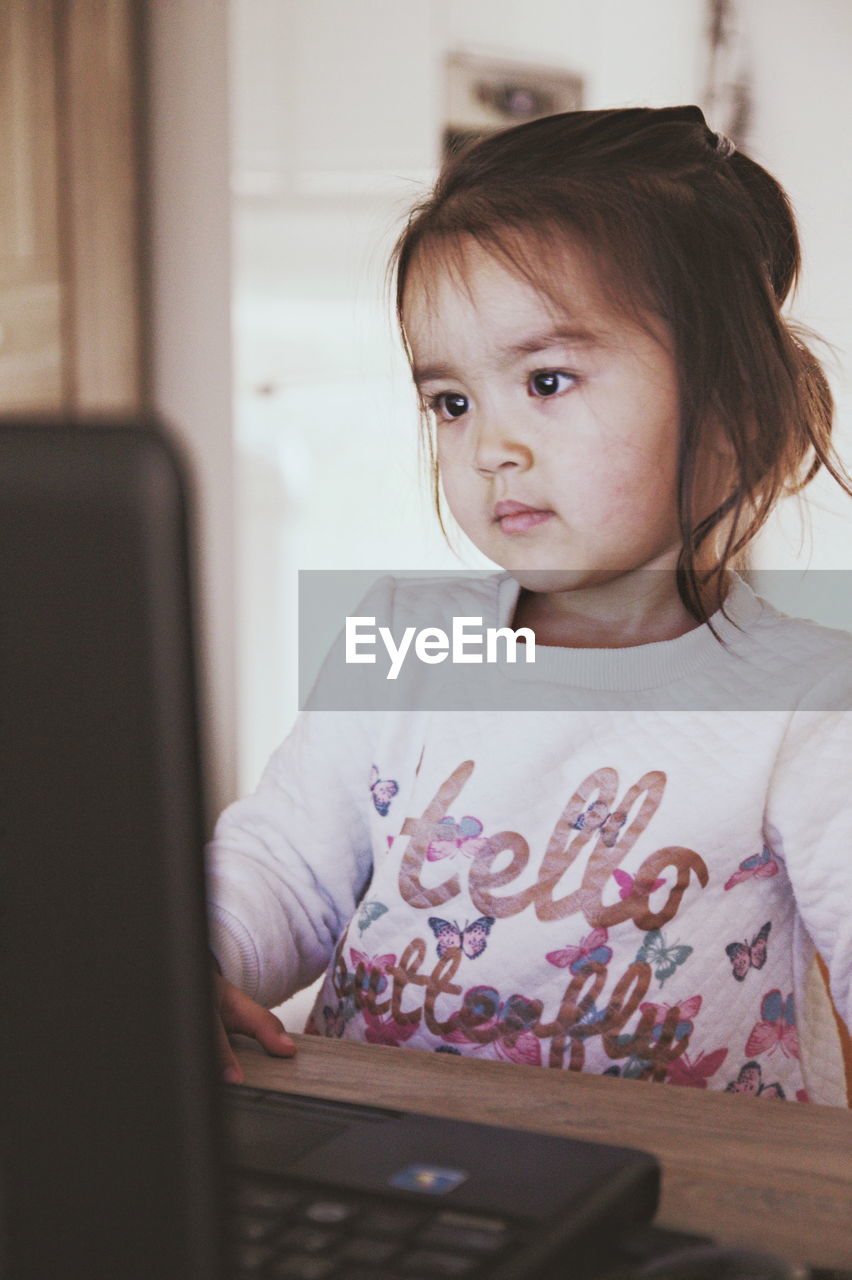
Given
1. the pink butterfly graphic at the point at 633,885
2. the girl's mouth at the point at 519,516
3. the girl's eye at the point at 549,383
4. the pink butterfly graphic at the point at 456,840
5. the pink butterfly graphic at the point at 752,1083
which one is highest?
the girl's eye at the point at 549,383

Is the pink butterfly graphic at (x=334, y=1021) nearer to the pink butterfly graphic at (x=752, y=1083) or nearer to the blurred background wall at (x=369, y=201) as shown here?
the pink butterfly graphic at (x=752, y=1083)

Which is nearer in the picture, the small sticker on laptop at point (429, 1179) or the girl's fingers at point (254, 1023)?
the small sticker on laptop at point (429, 1179)

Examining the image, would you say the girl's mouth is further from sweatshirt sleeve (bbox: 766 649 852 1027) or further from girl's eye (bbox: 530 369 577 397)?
sweatshirt sleeve (bbox: 766 649 852 1027)

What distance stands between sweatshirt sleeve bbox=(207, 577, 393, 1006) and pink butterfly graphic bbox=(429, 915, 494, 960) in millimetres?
93

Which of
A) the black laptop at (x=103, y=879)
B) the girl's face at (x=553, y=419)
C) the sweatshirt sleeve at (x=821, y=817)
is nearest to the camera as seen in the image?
the black laptop at (x=103, y=879)

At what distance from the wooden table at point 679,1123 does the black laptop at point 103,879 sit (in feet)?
0.79

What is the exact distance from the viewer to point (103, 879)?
0.66ft

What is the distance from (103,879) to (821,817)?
2.34 ft

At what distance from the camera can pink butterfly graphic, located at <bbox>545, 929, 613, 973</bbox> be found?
33.8 inches

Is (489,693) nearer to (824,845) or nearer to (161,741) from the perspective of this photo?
(824,845)

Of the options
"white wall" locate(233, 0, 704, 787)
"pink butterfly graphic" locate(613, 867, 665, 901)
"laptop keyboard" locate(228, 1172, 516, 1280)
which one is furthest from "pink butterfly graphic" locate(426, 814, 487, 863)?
"laptop keyboard" locate(228, 1172, 516, 1280)

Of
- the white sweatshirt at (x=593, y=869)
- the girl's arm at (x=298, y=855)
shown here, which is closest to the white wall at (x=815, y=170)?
the white sweatshirt at (x=593, y=869)

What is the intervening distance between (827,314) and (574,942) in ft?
1.96

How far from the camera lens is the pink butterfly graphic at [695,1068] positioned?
0.84 metres
